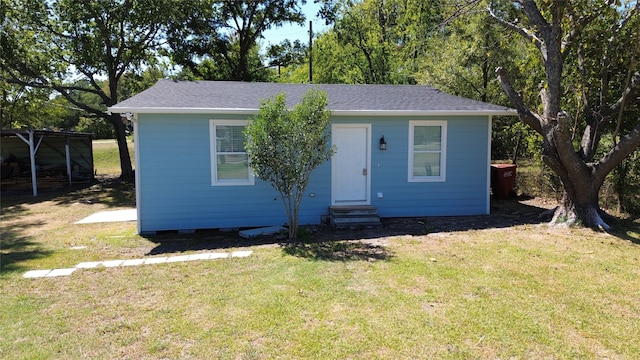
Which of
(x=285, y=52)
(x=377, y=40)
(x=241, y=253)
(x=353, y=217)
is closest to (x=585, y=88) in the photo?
(x=353, y=217)

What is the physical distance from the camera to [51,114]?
25875 millimetres

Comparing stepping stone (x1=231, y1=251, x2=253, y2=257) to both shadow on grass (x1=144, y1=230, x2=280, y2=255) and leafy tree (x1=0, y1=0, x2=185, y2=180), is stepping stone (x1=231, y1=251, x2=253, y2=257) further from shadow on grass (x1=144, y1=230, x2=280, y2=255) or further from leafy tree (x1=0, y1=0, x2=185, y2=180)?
leafy tree (x1=0, y1=0, x2=185, y2=180)

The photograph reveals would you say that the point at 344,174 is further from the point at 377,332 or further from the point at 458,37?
the point at 458,37

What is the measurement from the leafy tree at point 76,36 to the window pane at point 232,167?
10182mm

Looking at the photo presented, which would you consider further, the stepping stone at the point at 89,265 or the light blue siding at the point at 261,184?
the light blue siding at the point at 261,184

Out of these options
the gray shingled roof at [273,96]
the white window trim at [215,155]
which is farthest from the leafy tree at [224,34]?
the white window trim at [215,155]

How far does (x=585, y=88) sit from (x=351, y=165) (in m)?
5.12

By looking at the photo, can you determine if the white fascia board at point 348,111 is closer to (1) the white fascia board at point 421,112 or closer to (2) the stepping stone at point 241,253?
(1) the white fascia board at point 421,112

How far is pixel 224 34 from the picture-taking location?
62.6 ft

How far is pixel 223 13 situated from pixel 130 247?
14938 mm

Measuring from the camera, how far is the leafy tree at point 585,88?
23.4 ft

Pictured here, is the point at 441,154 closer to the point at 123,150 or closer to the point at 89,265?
the point at 89,265

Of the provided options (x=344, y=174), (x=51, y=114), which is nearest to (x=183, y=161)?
(x=344, y=174)

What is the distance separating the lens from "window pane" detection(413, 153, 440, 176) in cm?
892
